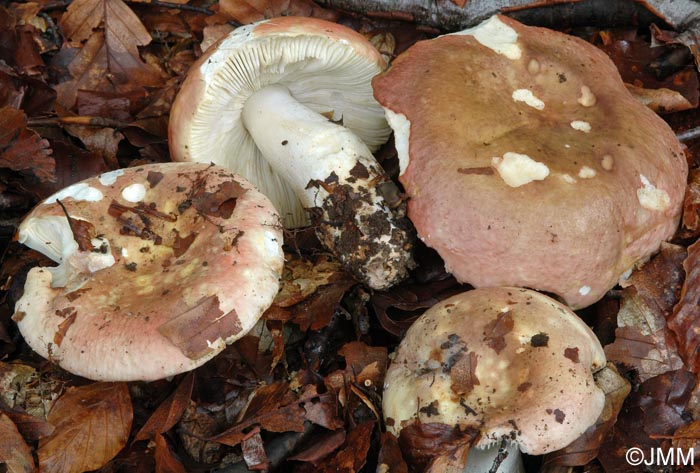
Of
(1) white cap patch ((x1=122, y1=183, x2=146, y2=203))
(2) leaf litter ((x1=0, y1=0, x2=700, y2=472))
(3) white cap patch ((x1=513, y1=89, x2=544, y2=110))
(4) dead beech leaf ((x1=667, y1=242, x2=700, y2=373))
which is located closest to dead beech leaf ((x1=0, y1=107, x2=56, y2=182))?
(2) leaf litter ((x1=0, y1=0, x2=700, y2=472))

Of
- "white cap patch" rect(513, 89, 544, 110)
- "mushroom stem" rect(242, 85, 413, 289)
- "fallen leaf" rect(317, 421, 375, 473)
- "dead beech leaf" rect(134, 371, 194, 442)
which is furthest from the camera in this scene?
"white cap patch" rect(513, 89, 544, 110)

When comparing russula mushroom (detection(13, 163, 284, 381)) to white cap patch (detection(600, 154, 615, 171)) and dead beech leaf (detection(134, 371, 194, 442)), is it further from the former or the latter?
white cap patch (detection(600, 154, 615, 171))

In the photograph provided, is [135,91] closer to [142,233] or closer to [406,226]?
[142,233]

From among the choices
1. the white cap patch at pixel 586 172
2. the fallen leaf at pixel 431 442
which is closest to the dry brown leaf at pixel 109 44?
the white cap patch at pixel 586 172

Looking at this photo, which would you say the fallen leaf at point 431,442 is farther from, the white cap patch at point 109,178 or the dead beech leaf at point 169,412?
the white cap patch at point 109,178

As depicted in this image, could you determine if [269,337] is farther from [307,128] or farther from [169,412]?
[307,128]
